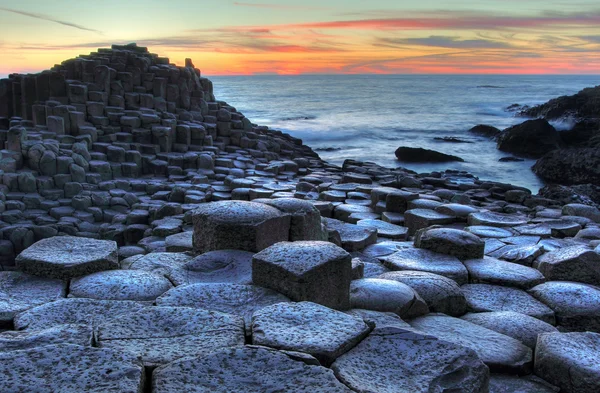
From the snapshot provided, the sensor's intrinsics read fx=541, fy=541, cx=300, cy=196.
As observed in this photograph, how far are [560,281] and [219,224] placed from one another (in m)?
3.35

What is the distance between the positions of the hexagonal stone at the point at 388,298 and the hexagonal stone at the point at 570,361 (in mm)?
872

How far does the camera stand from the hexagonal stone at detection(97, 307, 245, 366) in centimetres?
268

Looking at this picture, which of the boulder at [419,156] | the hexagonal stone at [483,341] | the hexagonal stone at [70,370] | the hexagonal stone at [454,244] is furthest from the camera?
the boulder at [419,156]

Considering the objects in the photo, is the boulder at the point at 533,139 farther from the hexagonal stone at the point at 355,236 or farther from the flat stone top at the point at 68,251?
the flat stone top at the point at 68,251

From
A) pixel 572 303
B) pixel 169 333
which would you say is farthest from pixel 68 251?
pixel 572 303

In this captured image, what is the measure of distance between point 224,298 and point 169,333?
2.32 ft

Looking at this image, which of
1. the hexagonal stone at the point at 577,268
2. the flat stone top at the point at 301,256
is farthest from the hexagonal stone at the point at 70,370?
the hexagonal stone at the point at 577,268

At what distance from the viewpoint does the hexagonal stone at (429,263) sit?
5149mm

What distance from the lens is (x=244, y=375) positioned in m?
2.42

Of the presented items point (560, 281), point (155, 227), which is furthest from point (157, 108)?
point (560, 281)

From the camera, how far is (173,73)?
17.0 m

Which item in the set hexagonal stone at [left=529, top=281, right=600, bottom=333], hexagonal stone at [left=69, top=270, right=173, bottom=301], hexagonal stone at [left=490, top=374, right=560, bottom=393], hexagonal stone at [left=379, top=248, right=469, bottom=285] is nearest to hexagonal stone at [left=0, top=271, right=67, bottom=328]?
hexagonal stone at [left=69, top=270, right=173, bottom=301]

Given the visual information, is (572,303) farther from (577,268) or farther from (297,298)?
(297,298)

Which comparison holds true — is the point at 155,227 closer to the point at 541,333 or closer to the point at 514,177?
the point at 541,333
